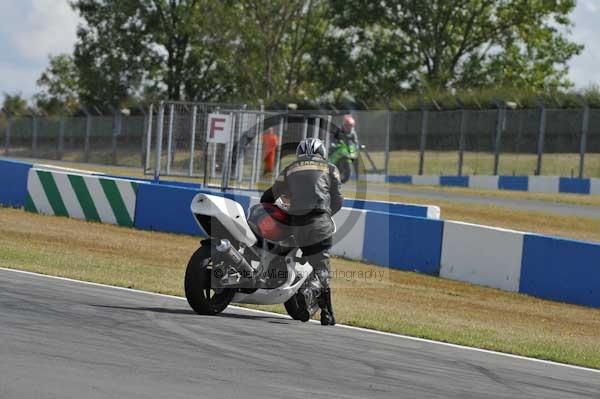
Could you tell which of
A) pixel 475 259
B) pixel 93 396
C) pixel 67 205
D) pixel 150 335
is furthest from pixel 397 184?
pixel 93 396

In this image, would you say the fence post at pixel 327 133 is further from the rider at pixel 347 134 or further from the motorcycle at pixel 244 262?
the motorcycle at pixel 244 262

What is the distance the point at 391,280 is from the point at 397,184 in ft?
58.6

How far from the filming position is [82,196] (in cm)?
2014

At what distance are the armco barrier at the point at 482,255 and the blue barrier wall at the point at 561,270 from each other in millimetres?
176

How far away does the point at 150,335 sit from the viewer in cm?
820

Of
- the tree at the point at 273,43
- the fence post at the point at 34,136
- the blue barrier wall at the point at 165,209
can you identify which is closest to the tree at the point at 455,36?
the tree at the point at 273,43

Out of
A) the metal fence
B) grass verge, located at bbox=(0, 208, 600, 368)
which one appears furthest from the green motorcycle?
grass verge, located at bbox=(0, 208, 600, 368)

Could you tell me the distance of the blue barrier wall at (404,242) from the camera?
16359mm

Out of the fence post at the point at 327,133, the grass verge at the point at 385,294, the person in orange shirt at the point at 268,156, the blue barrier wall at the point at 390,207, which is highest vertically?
the fence post at the point at 327,133

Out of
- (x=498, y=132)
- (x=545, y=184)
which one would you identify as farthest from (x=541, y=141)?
(x=498, y=132)

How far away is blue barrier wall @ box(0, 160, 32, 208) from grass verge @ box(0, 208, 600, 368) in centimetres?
247

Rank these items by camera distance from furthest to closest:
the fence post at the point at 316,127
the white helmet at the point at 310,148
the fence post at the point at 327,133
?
the fence post at the point at 327,133 → the fence post at the point at 316,127 → the white helmet at the point at 310,148

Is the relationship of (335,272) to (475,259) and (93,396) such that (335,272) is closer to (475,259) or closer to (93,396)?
(475,259)

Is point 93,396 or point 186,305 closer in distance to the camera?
point 93,396
